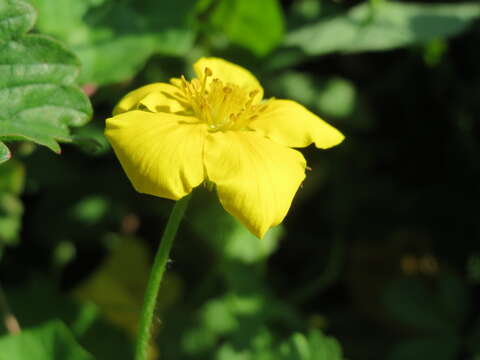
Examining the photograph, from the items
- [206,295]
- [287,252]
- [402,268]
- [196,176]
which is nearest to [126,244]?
[206,295]

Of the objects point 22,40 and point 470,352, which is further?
point 470,352

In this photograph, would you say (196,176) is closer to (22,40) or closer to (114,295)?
(22,40)

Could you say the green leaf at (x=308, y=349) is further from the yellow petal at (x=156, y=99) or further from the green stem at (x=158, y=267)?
the yellow petal at (x=156, y=99)

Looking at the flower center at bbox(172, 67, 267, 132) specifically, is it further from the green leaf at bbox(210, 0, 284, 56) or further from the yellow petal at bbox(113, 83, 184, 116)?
the green leaf at bbox(210, 0, 284, 56)

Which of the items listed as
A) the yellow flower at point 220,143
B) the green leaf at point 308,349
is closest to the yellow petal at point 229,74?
the yellow flower at point 220,143

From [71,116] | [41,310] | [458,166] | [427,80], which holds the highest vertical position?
[71,116]

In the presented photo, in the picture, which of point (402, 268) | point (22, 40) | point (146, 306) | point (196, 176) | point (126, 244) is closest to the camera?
point (196, 176)

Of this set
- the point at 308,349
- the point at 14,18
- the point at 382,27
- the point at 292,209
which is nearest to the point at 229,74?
the point at 14,18
